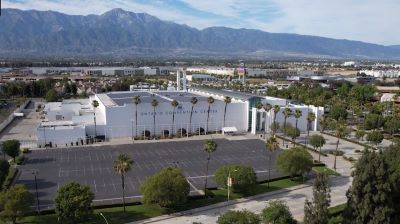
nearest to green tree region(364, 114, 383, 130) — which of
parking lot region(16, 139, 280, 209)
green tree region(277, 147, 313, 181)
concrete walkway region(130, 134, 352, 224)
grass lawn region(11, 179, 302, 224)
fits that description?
parking lot region(16, 139, 280, 209)

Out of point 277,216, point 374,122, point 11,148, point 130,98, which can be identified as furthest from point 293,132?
point 11,148

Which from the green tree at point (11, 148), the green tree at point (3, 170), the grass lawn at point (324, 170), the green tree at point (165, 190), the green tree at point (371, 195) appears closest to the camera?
the green tree at point (371, 195)

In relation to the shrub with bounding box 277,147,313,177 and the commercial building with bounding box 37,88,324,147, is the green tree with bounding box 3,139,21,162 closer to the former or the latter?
the commercial building with bounding box 37,88,324,147

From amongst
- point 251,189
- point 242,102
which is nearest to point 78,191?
point 251,189

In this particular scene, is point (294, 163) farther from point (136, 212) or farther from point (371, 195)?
point (136, 212)

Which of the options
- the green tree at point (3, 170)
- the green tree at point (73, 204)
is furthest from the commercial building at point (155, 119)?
the green tree at point (73, 204)

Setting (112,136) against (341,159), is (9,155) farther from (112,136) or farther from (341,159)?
(341,159)

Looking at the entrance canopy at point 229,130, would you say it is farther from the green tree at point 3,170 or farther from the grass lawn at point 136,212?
the green tree at point 3,170

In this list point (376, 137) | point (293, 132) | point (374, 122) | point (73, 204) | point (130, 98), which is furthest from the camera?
point (130, 98)
